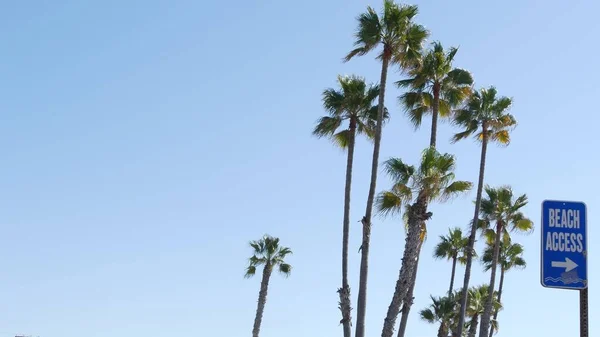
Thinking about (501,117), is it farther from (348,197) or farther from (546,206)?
(546,206)

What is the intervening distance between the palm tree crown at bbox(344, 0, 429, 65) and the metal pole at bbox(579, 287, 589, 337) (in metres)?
26.4

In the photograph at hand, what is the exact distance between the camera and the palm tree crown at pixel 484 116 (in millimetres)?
43375

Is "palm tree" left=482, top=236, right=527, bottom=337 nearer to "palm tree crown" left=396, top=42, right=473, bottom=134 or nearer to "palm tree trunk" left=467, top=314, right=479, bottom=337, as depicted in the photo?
"palm tree trunk" left=467, top=314, right=479, bottom=337

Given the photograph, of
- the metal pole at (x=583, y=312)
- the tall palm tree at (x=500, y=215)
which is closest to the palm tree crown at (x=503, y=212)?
the tall palm tree at (x=500, y=215)

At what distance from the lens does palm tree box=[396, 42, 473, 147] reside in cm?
3697

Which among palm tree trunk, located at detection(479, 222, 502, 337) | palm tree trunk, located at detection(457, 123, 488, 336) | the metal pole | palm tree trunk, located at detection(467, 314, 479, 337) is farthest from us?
palm tree trunk, located at detection(467, 314, 479, 337)

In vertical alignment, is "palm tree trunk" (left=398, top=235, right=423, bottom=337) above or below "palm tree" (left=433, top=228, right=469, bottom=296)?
below

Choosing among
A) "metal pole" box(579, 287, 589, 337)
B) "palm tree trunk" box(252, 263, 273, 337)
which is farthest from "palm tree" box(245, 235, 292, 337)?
"metal pole" box(579, 287, 589, 337)

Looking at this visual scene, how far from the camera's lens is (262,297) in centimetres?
5444

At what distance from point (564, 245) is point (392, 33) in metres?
26.6

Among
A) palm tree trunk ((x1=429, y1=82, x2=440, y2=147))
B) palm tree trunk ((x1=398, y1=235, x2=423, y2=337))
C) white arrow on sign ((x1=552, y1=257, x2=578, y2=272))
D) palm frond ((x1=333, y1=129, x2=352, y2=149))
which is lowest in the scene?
white arrow on sign ((x1=552, y1=257, x2=578, y2=272))

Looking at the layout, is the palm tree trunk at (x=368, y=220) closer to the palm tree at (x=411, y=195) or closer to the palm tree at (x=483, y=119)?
the palm tree at (x=411, y=195)

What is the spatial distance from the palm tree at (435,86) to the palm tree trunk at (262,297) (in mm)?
20238

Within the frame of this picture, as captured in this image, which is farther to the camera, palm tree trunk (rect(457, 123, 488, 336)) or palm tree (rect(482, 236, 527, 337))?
palm tree (rect(482, 236, 527, 337))
